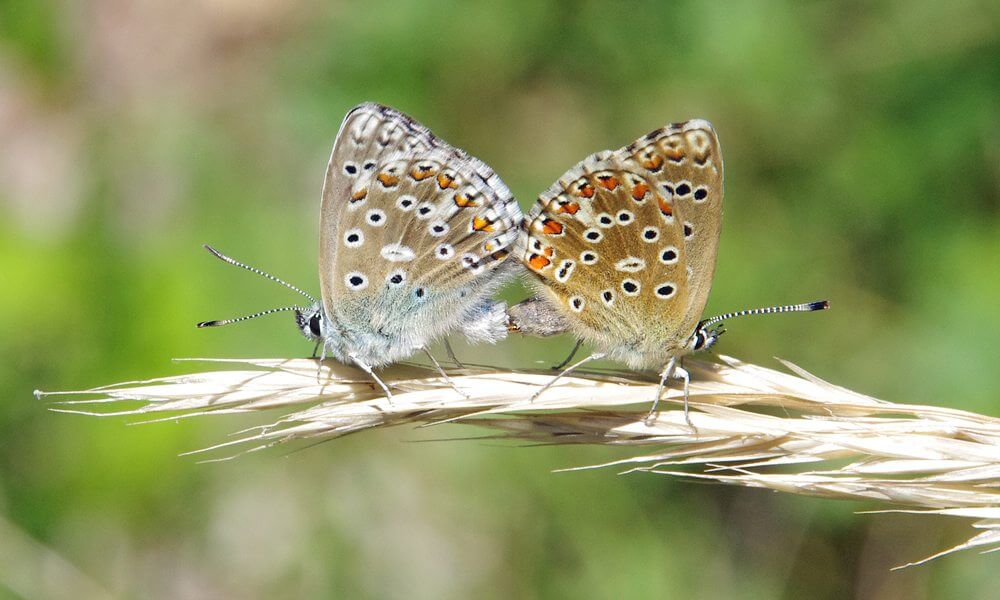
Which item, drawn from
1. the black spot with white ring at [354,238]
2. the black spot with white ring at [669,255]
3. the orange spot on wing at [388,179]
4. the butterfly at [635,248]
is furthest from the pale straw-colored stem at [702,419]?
the orange spot on wing at [388,179]

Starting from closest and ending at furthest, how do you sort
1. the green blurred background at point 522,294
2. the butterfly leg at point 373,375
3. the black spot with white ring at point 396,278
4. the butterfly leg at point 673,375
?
the butterfly leg at point 673,375 → the butterfly leg at point 373,375 → the black spot with white ring at point 396,278 → the green blurred background at point 522,294

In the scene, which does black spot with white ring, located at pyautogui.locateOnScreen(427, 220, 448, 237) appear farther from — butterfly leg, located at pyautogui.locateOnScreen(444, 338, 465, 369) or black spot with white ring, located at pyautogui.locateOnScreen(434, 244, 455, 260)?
butterfly leg, located at pyautogui.locateOnScreen(444, 338, 465, 369)

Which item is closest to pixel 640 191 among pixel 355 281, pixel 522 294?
pixel 355 281

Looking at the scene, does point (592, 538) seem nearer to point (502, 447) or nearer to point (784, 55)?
point (502, 447)

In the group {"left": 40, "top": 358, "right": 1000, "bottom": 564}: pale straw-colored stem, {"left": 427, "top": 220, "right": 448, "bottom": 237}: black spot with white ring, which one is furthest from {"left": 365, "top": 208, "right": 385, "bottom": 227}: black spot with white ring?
{"left": 40, "top": 358, "right": 1000, "bottom": 564}: pale straw-colored stem

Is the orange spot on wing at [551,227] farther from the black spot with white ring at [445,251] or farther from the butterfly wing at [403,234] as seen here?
the black spot with white ring at [445,251]

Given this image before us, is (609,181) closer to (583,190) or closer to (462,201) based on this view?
(583,190)
